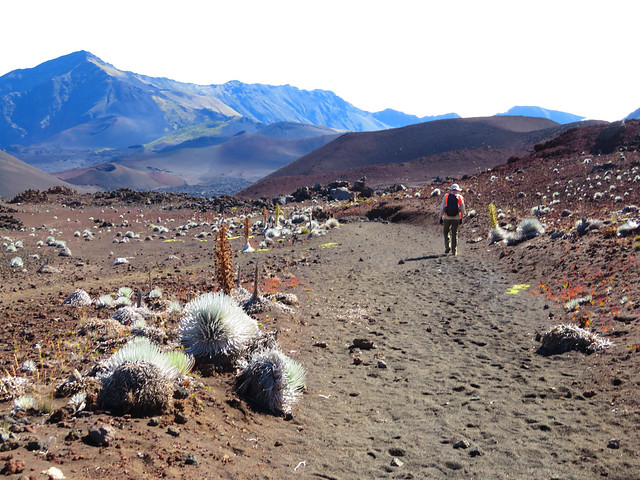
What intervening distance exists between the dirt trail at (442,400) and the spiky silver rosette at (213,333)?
0.86 metres

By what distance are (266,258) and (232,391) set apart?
8.35 metres

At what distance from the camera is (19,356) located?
4848 mm

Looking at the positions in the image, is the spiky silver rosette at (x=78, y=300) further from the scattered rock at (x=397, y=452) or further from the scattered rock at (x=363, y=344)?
the scattered rock at (x=397, y=452)

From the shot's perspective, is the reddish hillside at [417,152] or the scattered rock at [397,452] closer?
the scattered rock at [397,452]

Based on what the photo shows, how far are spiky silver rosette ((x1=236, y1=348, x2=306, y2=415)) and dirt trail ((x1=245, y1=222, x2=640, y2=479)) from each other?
0.60 feet

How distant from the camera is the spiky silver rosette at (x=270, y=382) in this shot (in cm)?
380

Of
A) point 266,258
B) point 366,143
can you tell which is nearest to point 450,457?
point 266,258

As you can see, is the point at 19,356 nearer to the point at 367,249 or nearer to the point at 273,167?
the point at 367,249

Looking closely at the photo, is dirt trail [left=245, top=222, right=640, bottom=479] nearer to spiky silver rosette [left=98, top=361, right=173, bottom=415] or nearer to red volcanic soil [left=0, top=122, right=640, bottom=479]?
red volcanic soil [left=0, top=122, right=640, bottom=479]

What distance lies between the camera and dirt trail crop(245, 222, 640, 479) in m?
3.08

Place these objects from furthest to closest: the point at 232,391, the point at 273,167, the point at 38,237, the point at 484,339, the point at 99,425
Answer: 1. the point at 273,167
2. the point at 38,237
3. the point at 484,339
4. the point at 232,391
5. the point at 99,425

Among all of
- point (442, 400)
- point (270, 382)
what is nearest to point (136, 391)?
point (270, 382)

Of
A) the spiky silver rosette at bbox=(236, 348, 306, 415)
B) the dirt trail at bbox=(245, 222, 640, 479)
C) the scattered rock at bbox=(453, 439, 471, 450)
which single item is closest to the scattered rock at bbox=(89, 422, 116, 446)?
the dirt trail at bbox=(245, 222, 640, 479)

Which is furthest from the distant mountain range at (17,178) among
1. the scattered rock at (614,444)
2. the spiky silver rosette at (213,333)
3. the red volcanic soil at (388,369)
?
the scattered rock at (614,444)
